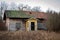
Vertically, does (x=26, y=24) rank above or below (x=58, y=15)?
below

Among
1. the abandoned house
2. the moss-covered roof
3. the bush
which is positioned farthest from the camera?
the moss-covered roof

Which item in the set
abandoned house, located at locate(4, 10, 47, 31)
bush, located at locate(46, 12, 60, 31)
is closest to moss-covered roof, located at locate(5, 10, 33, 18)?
abandoned house, located at locate(4, 10, 47, 31)

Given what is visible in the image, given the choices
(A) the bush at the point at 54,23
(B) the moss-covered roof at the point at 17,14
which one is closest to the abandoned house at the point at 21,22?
(B) the moss-covered roof at the point at 17,14

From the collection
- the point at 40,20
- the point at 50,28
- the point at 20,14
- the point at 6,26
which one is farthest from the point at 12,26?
the point at 50,28

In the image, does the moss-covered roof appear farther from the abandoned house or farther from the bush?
→ the bush

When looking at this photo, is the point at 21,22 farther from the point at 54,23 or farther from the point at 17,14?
the point at 54,23

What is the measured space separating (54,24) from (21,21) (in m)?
7.74

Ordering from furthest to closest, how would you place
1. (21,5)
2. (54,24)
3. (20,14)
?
1. (21,5)
2. (20,14)
3. (54,24)

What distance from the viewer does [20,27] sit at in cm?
2547

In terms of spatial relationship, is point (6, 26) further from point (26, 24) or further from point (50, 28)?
point (50, 28)

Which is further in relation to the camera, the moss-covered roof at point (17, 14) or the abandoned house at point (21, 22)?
the moss-covered roof at point (17, 14)

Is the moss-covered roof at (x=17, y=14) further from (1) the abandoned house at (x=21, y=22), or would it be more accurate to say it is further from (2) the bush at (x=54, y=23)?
(2) the bush at (x=54, y=23)

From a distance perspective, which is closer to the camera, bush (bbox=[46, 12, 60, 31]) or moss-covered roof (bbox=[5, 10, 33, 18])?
bush (bbox=[46, 12, 60, 31])

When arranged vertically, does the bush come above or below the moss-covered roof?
below
